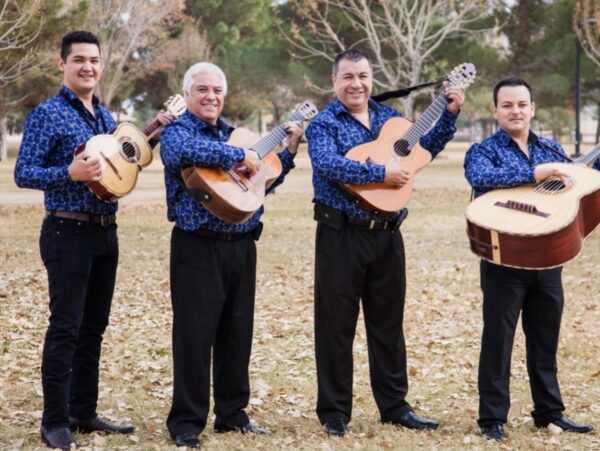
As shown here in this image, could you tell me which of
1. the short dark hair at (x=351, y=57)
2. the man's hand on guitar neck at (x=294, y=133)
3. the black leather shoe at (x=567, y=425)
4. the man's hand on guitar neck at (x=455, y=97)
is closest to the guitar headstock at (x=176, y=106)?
the man's hand on guitar neck at (x=294, y=133)

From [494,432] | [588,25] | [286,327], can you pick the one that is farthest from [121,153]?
[588,25]

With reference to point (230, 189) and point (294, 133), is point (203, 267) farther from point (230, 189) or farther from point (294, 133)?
point (294, 133)

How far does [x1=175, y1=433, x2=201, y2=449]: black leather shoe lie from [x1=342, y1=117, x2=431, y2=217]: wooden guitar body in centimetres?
169

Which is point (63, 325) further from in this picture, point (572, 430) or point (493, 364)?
point (572, 430)

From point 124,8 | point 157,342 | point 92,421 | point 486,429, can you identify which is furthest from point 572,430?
point 124,8

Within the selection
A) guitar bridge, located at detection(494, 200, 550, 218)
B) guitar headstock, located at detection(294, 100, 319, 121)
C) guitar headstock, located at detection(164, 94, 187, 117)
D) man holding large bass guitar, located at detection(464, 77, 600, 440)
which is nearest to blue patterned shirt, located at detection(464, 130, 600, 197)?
man holding large bass guitar, located at detection(464, 77, 600, 440)

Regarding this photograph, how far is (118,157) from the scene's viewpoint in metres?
5.16

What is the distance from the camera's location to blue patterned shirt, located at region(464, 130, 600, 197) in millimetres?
5250

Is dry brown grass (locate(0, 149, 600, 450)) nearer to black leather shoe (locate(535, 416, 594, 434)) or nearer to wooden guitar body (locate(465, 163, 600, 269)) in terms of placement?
black leather shoe (locate(535, 416, 594, 434))

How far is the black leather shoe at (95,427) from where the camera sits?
553 cm

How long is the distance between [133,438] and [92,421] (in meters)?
0.31

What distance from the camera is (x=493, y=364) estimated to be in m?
5.44

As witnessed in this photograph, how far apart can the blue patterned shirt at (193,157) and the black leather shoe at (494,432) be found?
6.14 ft

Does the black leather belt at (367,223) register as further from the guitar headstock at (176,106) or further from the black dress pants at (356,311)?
the guitar headstock at (176,106)
